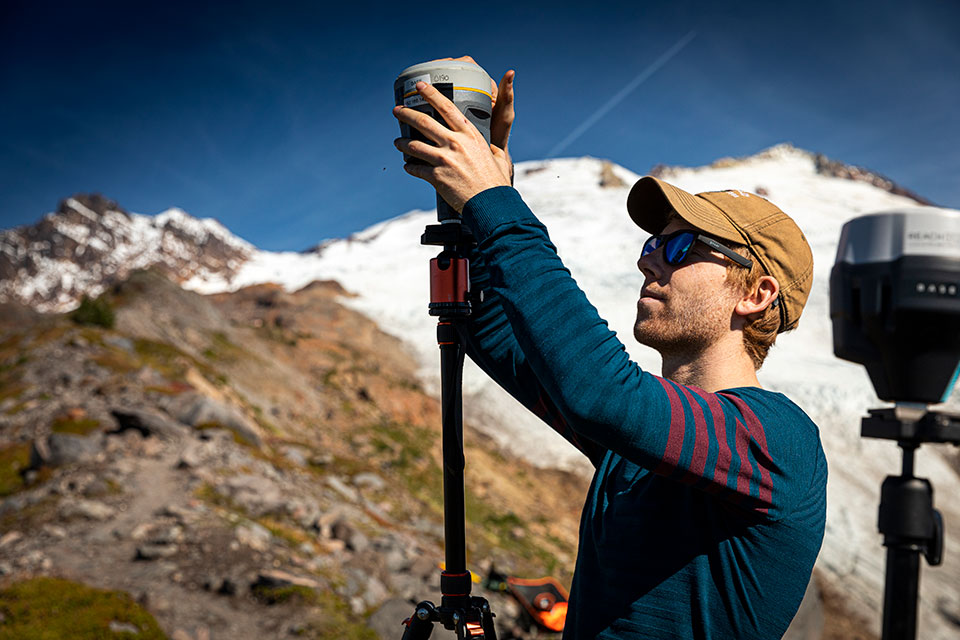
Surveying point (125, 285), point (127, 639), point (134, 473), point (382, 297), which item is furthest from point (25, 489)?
point (382, 297)

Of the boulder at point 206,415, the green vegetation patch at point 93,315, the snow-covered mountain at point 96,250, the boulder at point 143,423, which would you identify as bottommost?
the boulder at point 143,423

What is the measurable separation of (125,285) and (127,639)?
2417cm

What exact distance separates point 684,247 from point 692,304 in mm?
163

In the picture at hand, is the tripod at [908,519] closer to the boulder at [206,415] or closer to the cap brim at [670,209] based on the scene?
the cap brim at [670,209]

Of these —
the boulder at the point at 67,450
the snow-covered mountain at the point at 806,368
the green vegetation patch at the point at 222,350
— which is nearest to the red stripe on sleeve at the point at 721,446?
the snow-covered mountain at the point at 806,368

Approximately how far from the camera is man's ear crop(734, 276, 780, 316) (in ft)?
5.87

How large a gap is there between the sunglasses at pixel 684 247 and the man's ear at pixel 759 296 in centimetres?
8

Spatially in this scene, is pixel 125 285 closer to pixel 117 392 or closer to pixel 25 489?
pixel 117 392

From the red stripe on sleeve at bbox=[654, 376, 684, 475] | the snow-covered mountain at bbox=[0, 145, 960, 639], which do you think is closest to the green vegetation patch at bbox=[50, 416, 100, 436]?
the snow-covered mountain at bbox=[0, 145, 960, 639]

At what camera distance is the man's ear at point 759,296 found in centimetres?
179

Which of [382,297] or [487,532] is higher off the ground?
[382,297]

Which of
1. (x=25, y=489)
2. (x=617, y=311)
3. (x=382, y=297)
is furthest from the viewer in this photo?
(x=382, y=297)

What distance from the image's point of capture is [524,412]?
89.0 feet

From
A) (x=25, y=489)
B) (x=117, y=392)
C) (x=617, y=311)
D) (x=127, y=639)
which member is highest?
(x=617, y=311)
